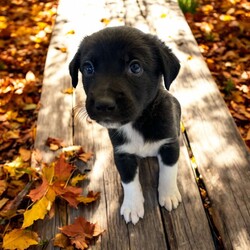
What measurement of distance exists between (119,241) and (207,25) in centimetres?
446

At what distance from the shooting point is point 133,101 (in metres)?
2.42

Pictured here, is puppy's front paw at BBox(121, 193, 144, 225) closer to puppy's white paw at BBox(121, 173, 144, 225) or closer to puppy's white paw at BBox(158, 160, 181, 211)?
puppy's white paw at BBox(121, 173, 144, 225)

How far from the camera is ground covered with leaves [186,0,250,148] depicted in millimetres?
4570

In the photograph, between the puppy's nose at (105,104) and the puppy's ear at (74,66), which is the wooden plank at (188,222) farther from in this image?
the puppy's ear at (74,66)

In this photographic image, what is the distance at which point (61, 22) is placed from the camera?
527 cm

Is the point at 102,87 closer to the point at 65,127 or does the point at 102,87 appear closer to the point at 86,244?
the point at 86,244

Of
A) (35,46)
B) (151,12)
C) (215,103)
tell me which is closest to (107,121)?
(215,103)

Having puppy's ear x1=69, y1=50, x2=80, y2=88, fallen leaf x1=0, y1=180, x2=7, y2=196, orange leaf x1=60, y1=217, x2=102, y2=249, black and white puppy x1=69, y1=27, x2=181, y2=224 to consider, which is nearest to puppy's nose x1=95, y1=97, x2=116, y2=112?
black and white puppy x1=69, y1=27, x2=181, y2=224

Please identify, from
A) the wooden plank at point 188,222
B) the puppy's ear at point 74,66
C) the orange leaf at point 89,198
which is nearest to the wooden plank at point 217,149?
the wooden plank at point 188,222

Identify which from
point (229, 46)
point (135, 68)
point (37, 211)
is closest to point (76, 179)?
point (37, 211)

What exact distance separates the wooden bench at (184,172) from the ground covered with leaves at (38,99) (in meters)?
0.13

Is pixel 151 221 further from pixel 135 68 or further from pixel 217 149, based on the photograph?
pixel 135 68

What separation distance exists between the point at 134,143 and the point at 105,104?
0.67 meters

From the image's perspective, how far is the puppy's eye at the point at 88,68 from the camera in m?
2.54
